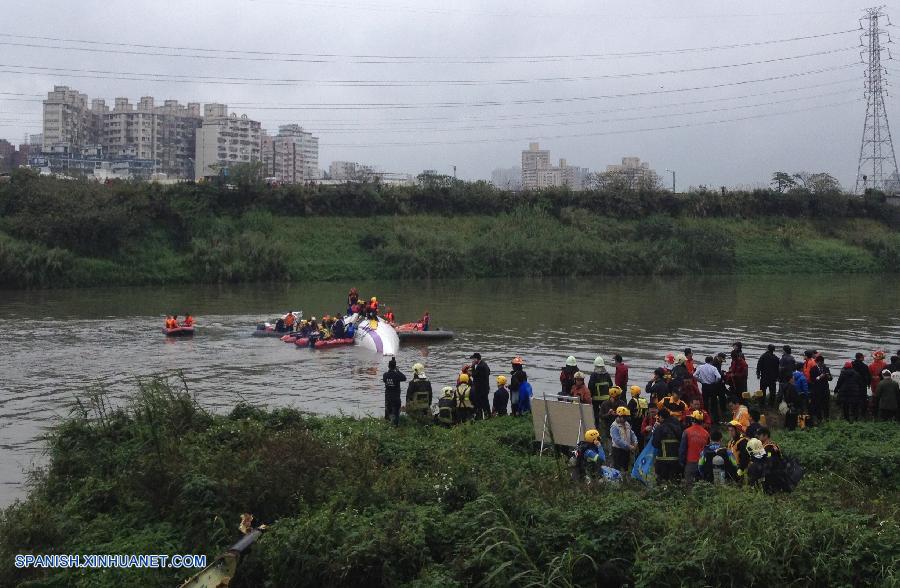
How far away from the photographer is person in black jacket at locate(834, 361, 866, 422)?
16734mm

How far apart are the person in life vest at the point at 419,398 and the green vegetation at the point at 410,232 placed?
135 ft

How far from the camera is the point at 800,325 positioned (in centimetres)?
3503

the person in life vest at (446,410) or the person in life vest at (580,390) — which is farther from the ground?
the person in life vest at (580,390)

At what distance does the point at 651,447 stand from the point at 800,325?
2525 centimetres

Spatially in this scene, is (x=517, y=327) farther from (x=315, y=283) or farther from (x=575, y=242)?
(x=575, y=242)

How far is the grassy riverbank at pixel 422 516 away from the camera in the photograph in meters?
8.60

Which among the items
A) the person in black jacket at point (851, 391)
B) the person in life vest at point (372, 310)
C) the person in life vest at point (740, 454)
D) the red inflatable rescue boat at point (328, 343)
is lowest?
the person in life vest at point (740, 454)

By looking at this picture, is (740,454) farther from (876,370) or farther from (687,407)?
(876,370)

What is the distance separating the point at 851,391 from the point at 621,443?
6373mm

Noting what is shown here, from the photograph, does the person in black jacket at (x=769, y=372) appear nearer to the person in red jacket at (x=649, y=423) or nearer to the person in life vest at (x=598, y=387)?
the person in life vest at (x=598, y=387)

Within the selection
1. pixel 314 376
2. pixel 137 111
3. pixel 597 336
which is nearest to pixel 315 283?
pixel 597 336

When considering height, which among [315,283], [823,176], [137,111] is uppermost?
[137,111]

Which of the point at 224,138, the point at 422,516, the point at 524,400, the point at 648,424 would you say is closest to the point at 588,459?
the point at 648,424

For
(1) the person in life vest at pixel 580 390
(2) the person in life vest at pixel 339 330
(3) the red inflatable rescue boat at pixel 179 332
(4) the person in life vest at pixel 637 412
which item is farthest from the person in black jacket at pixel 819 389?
(3) the red inflatable rescue boat at pixel 179 332
